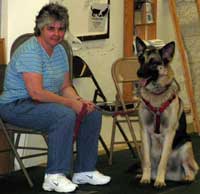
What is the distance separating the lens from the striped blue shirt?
3400 millimetres

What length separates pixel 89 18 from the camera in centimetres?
483

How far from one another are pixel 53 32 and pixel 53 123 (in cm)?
59

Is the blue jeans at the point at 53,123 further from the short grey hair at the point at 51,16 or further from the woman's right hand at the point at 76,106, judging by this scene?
the short grey hair at the point at 51,16

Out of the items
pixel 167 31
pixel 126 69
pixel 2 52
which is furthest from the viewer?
pixel 167 31

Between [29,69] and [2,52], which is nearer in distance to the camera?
[29,69]

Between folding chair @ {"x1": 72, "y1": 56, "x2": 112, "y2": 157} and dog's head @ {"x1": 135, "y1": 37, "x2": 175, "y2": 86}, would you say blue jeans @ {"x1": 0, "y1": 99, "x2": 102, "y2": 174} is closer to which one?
dog's head @ {"x1": 135, "y1": 37, "x2": 175, "y2": 86}

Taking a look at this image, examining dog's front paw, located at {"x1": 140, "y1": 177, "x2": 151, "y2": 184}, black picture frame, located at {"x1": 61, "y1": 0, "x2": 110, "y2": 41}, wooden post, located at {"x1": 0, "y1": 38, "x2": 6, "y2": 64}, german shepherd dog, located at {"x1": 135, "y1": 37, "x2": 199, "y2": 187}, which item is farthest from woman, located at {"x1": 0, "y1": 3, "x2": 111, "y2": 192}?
black picture frame, located at {"x1": 61, "y1": 0, "x2": 110, "y2": 41}

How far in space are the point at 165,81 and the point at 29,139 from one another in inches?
50.1

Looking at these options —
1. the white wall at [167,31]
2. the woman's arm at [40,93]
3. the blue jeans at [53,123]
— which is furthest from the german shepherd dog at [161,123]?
the white wall at [167,31]

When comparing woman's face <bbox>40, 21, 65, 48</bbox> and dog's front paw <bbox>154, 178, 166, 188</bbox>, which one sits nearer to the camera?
woman's face <bbox>40, 21, 65, 48</bbox>

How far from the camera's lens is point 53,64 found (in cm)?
357

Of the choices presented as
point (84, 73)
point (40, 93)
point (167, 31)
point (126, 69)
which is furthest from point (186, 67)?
point (40, 93)

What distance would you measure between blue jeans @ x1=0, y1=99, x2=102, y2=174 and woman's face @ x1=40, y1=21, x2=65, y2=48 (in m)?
0.41

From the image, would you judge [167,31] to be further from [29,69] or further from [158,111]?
[29,69]
